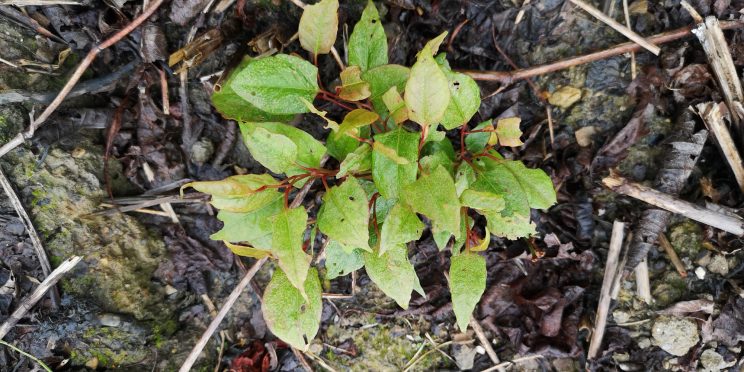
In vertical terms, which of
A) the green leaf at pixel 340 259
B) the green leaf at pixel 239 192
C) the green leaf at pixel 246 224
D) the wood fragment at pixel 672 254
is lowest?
the wood fragment at pixel 672 254

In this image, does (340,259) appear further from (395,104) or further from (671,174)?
(671,174)

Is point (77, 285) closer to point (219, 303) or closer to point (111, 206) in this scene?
point (111, 206)

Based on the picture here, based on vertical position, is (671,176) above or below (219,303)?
above

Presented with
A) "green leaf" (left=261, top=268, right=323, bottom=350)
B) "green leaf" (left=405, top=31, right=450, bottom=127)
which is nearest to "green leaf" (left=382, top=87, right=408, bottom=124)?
"green leaf" (left=405, top=31, right=450, bottom=127)

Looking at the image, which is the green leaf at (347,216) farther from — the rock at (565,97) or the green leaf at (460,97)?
the rock at (565,97)

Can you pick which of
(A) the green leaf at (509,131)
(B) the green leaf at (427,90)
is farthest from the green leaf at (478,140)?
(B) the green leaf at (427,90)

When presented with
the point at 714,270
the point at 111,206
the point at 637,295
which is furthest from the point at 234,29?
the point at 714,270

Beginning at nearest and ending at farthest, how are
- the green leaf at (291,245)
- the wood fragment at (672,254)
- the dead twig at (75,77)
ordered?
the green leaf at (291,245) → the dead twig at (75,77) → the wood fragment at (672,254)
